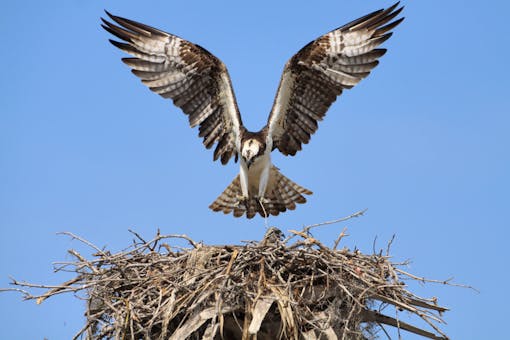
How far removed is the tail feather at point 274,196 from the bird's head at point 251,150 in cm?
60

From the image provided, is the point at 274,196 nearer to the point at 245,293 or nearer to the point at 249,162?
the point at 249,162

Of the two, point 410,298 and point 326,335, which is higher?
point 410,298

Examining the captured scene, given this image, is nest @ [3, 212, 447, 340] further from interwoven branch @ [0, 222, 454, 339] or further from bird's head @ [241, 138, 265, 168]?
bird's head @ [241, 138, 265, 168]

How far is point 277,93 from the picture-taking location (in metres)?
9.37

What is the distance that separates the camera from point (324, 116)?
958 centimetres

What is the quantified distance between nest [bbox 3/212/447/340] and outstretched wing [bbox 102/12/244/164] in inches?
110

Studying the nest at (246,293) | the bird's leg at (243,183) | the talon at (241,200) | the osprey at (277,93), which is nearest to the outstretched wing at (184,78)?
the osprey at (277,93)

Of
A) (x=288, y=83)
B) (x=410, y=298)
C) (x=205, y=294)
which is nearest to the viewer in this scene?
(x=205, y=294)

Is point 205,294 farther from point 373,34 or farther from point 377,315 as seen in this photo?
point 373,34

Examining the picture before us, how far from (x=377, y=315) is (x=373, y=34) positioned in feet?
12.8

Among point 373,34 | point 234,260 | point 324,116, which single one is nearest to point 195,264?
point 234,260

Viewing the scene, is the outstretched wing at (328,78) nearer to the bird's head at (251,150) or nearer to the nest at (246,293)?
the bird's head at (251,150)

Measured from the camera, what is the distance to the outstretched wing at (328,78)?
30.9 ft

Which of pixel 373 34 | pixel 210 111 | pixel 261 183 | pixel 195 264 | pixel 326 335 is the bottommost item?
pixel 326 335
